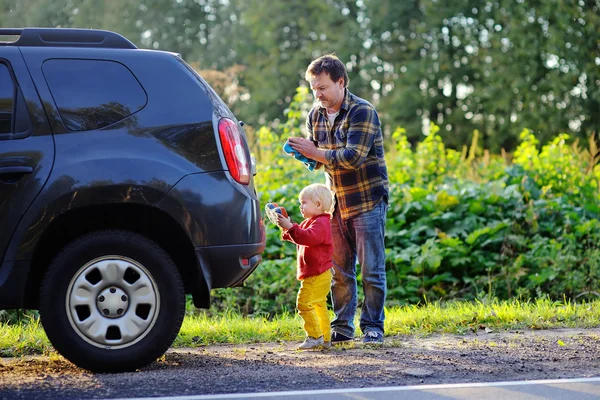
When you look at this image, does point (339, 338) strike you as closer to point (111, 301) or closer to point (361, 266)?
point (361, 266)

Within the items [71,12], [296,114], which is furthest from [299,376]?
[71,12]

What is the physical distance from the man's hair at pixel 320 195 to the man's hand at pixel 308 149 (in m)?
0.23

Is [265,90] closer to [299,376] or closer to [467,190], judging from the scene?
[467,190]

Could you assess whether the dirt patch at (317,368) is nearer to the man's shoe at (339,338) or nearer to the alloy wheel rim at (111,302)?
the man's shoe at (339,338)

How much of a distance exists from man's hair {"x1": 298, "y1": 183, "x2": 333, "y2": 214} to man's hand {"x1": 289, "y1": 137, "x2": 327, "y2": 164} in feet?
0.77

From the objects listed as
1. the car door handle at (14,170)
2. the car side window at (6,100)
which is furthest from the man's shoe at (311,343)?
the car side window at (6,100)

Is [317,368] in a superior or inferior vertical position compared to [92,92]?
inferior

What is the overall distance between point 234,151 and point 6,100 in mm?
1347

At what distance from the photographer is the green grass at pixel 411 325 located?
21.4ft

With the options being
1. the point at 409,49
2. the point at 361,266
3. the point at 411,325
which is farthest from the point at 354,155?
the point at 409,49

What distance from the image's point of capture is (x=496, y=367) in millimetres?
5246

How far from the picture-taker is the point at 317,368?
5230 mm

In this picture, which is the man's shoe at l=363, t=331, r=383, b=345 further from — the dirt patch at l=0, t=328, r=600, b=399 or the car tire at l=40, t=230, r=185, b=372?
the car tire at l=40, t=230, r=185, b=372

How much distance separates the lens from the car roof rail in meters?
5.26
